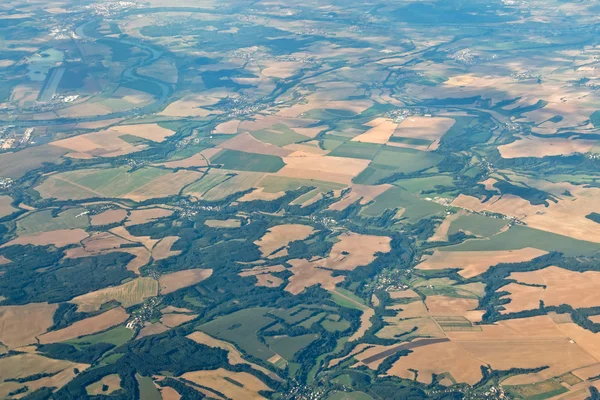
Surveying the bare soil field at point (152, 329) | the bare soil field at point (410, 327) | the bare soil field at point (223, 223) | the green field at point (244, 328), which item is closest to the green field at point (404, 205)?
the bare soil field at point (223, 223)

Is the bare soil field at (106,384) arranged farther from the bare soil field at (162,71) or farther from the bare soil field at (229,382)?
the bare soil field at (162,71)

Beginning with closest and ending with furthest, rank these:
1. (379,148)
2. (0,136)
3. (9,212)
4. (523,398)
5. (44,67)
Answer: (523,398) < (9,212) < (379,148) < (0,136) < (44,67)

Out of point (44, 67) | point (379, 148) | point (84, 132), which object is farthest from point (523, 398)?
A: point (44, 67)

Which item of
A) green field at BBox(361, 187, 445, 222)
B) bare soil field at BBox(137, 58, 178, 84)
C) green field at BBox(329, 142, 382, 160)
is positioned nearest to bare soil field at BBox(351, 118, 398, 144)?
green field at BBox(329, 142, 382, 160)

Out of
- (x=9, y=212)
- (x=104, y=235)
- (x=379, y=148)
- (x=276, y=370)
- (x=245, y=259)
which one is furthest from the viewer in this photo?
(x=379, y=148)

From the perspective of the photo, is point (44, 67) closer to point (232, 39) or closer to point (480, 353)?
point (232, 39)

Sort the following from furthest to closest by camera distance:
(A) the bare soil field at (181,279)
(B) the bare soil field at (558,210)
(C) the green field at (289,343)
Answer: (B) the bare soil field at (558,210) < (A) the bare soil field at (181,279) < (C) the green field at (289,343)
